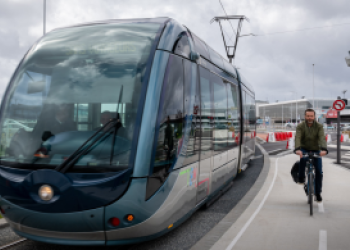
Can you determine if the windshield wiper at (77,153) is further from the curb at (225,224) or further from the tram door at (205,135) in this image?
the tram door at (205,135)

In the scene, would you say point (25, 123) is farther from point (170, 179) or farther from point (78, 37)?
point (170, 179)

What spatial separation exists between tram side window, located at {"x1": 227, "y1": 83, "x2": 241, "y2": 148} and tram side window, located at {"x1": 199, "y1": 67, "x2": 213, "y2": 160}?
1.83 metres

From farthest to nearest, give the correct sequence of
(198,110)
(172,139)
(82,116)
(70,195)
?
(198,110) → (172,139) → (82,116) → (70,195)

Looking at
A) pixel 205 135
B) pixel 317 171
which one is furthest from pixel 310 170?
pixel 205 135

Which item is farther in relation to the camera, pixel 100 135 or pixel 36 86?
pixel 36 86

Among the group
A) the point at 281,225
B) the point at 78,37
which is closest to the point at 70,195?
the point at 78,37

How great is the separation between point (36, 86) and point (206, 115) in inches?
103

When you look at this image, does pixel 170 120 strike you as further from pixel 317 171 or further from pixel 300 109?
pixel 300 109

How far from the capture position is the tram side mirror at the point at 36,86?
15.1ft

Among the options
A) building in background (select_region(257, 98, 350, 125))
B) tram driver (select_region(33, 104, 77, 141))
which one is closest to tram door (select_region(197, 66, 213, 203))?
tram driver (select_region(33, 104, 77, 141))

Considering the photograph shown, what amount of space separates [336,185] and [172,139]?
6621 mm

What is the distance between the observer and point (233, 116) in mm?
8828

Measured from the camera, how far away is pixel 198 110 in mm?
5703

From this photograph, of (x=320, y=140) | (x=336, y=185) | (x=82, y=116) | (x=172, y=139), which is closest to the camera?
(x=82, y=116)
